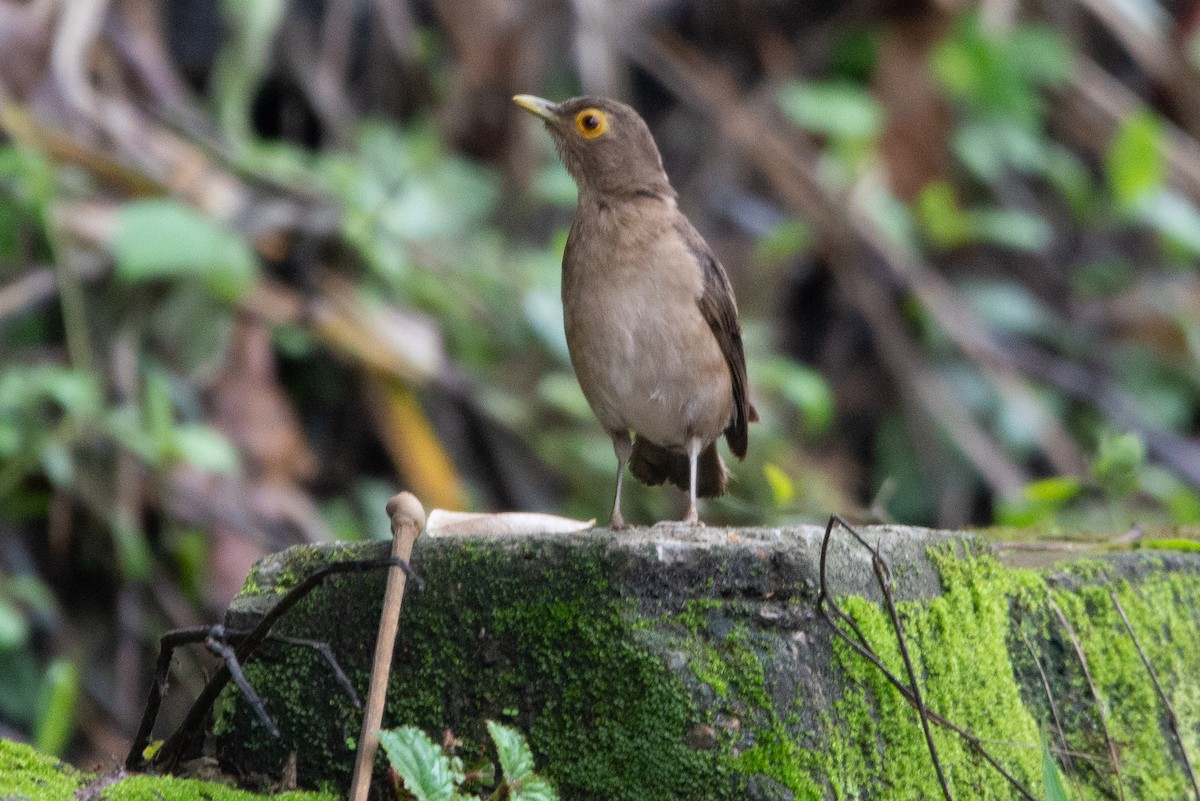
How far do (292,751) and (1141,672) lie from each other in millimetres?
1750

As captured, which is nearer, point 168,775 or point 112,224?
point 168,775

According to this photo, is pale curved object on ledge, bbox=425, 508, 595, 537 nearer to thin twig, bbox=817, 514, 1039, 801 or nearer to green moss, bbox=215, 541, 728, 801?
green moss, bbox=215, 541, 728, 801

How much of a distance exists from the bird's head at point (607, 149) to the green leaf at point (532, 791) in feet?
7.00

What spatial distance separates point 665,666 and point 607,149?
2.13 meters

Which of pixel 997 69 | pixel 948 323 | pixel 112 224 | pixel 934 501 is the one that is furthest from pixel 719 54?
pixel 112 224

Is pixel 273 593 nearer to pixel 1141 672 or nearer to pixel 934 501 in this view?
pixel 1141 672

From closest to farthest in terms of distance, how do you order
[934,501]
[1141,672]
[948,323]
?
[1141,672] < [948,323] < [934,501]

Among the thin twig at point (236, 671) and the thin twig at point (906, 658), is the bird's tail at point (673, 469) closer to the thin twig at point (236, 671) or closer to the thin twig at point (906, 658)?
the thin twig at point (906, 658)

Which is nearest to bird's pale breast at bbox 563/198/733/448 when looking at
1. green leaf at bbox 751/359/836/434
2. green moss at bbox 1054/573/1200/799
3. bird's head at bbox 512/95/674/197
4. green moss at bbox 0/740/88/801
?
bird's head at bbox 512/95/674/197

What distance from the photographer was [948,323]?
24.8 feet

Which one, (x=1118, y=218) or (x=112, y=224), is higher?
(x=1118, y=218)

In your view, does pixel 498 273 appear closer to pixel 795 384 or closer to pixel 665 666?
pixel 795 384

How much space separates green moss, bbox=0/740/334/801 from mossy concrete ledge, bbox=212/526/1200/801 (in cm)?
20

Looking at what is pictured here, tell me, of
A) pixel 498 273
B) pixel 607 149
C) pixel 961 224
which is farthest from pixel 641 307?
pixel 961 224
